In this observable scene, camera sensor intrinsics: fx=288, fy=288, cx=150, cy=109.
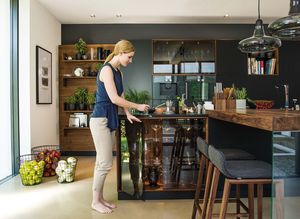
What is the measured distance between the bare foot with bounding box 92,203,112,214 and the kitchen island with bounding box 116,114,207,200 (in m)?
0.31

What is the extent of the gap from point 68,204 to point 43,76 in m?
2.47

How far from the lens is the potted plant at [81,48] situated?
541 cm

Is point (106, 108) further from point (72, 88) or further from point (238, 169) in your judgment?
point (72, 88)

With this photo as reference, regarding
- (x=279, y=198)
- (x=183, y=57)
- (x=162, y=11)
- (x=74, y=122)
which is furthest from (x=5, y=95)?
(x=279, y=198)

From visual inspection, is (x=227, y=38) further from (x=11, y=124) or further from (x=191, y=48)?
(x=11, y=124)

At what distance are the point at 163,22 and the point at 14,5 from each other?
280 centimetres

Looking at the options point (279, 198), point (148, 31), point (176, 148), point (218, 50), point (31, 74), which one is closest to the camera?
point (279, 198)

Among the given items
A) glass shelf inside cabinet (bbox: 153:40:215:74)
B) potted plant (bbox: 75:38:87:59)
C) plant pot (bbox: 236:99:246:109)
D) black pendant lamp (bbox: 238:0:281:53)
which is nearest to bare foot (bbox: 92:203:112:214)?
plant pot (bbox: 236:99:246:109)

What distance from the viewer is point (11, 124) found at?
403cm

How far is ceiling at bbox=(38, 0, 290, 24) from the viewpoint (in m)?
4.63

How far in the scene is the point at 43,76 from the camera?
465 centimetres

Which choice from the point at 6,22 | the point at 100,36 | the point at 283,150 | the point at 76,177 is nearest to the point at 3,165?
the point at 76,177

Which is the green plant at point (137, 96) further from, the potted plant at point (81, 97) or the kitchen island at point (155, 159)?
the kitchen island at point (155, 159)

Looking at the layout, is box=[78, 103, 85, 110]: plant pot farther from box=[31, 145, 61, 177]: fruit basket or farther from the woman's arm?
the woman's arm
